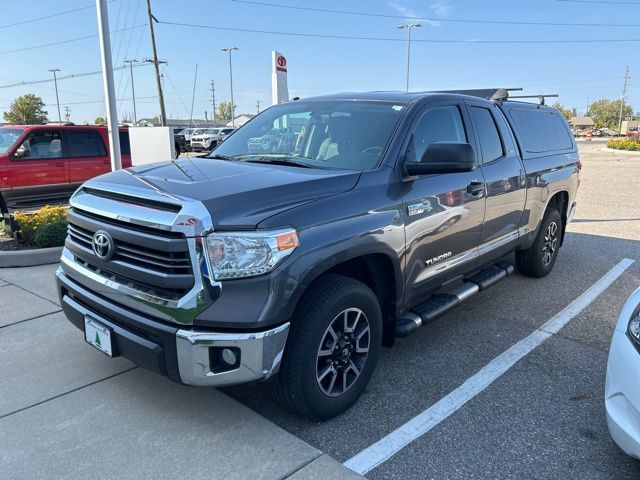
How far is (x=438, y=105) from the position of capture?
12.8 ft

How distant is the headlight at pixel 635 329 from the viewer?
2.42 m

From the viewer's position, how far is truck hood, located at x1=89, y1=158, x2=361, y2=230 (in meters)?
2.54

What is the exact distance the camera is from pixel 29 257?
20.0 feet

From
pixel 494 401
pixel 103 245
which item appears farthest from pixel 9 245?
pixel 494 401

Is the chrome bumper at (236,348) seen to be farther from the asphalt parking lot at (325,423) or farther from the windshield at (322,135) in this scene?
the windshield at (322,135)

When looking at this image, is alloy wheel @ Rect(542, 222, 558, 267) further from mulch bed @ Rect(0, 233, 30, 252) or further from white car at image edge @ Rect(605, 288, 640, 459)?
mulch bed @ Rect(0, 233, 30, 252)

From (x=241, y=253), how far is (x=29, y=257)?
4.78m

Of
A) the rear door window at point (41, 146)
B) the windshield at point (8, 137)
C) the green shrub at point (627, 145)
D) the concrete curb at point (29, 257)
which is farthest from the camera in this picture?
the green shrub at point (627, 145)

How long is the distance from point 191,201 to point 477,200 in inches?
96.4

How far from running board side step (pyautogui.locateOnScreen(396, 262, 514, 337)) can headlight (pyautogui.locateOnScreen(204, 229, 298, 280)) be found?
53.4 inches

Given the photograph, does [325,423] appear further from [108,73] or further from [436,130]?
[108,73]

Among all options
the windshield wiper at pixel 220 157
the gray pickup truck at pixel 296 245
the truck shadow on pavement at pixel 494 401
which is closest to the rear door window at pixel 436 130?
the gray pickup truck at pixel 296 245

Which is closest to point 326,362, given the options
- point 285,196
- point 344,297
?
point 344,297

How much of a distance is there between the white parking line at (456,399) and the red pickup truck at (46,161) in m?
8.57
